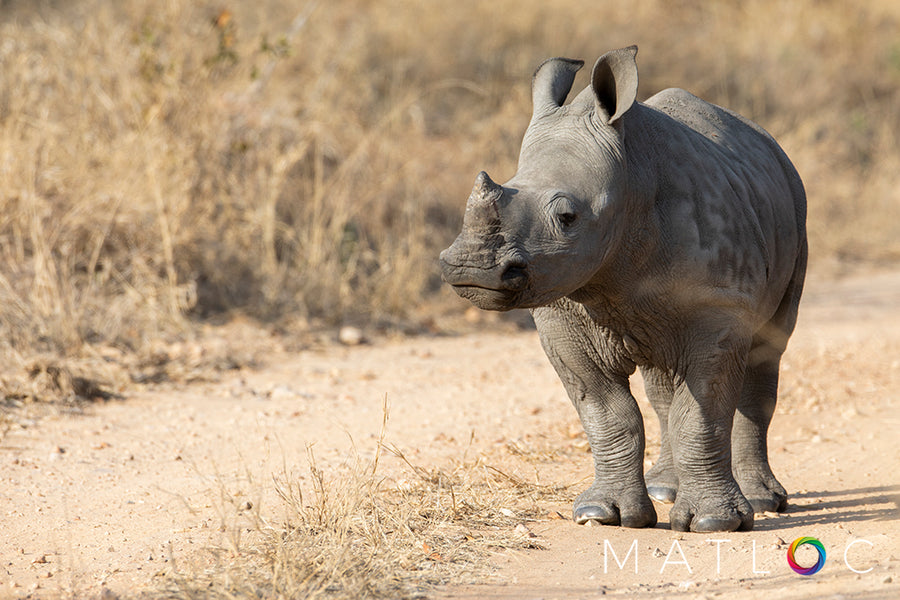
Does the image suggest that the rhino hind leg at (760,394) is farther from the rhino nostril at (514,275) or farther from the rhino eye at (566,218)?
the rhino nostril at (514,275)

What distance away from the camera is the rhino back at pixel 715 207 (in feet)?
12.9

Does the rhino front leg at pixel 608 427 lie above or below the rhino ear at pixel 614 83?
below

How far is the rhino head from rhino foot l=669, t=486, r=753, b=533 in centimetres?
110

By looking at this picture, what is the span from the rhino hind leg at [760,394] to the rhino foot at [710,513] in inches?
20.2

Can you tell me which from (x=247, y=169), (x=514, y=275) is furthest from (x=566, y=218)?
(x=247, y=169)

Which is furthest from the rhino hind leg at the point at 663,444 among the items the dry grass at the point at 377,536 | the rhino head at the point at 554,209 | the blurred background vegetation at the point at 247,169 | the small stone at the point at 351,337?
the small stone at the point at 351,337

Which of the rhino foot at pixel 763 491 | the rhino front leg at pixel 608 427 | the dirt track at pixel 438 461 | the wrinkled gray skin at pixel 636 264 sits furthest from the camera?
the rhino foot at pixel 763 491

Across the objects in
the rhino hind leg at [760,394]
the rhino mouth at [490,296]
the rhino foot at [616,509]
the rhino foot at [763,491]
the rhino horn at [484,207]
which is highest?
the rhino horn at [484,207]

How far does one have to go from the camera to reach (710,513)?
4164mm

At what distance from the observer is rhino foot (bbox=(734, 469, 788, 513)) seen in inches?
182

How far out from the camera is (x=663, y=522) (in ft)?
14.7

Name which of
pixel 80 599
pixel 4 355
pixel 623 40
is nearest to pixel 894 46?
pixel 623 40

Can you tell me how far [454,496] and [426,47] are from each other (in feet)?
33.8

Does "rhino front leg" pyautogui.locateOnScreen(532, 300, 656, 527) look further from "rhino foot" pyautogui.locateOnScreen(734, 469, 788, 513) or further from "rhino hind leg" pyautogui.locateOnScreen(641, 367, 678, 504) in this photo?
"rhino foot" pyautogui.locateOnScreen(734, 469, 788, 513)
